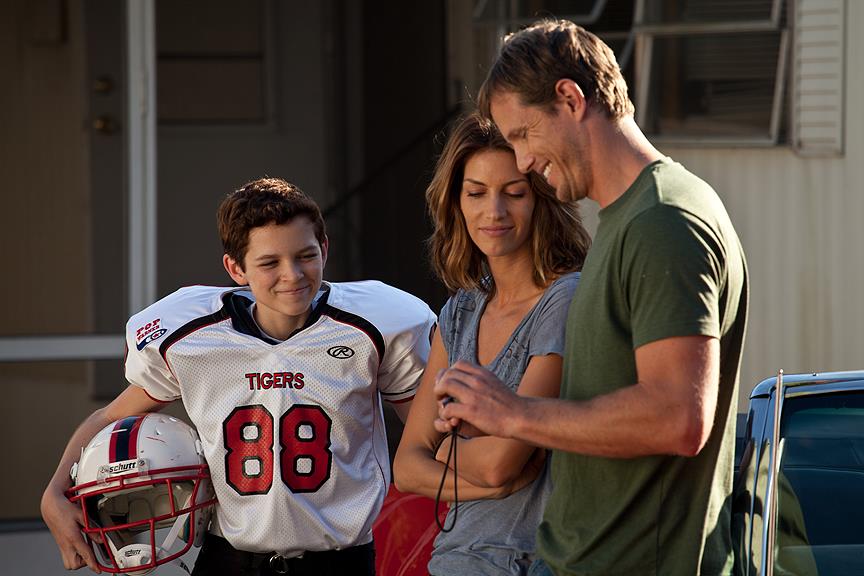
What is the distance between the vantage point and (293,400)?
3223 mm

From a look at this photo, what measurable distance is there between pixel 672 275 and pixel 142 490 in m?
1.75

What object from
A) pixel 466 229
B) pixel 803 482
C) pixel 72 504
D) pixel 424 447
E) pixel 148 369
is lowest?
pixel 72 504

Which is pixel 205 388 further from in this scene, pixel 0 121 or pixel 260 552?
pixel 0 121

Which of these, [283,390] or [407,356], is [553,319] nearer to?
[407,356]

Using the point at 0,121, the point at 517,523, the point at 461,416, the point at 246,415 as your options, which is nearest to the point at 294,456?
the point at 246,415

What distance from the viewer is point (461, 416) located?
2311 mm

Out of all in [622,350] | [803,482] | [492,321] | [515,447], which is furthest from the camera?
[803,482]

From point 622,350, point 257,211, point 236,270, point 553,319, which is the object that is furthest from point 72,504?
point 622,350

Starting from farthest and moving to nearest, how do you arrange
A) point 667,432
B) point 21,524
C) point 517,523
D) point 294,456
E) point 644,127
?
point 644,127 → point 21,524 → point 294,456 → point 517,523 → point 667,432

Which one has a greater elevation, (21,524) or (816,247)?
(816,247)

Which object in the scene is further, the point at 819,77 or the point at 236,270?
the point at 819,77

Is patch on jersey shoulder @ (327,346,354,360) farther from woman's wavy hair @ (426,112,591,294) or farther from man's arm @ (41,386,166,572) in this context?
man's arm @ (41,386,166,572)

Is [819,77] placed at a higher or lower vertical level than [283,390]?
higher

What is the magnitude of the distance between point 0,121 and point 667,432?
6.22m
